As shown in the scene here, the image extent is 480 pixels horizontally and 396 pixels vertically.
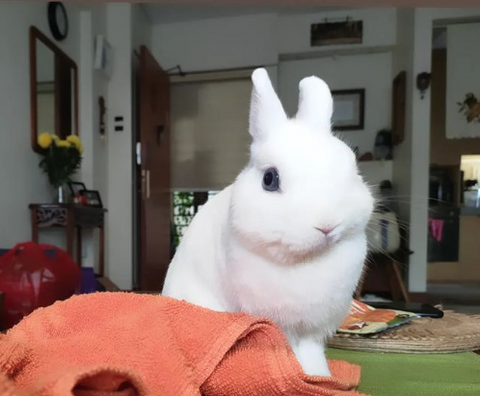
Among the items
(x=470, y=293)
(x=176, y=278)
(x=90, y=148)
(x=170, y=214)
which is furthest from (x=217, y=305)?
(x=470, y=293)

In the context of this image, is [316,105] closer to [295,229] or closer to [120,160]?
[295,229]

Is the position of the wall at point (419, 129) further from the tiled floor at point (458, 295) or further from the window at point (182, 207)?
the window at point (182, 207)

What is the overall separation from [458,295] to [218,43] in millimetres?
2836

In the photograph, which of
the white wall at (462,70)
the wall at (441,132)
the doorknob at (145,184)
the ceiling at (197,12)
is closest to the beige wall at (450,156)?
the wall at (441,132)

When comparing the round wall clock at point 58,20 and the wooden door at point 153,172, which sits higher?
the round wall clock at point 58,20

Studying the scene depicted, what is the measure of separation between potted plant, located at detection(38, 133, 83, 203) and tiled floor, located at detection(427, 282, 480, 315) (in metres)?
2.42

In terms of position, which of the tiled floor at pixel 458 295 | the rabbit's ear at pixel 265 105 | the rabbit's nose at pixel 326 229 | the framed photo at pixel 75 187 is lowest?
the tiled floor at pixel 458 295

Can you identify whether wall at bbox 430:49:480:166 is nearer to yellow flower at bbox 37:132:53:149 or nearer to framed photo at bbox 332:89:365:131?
framed photo at bbox 332:89:365:131

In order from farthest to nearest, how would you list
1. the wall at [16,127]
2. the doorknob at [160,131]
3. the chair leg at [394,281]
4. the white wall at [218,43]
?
the white wall at [218,43] < the doorknob at [160,131] < the chair leg at [394,281] < the wall at [16,127]

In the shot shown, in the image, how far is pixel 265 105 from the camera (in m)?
0.43

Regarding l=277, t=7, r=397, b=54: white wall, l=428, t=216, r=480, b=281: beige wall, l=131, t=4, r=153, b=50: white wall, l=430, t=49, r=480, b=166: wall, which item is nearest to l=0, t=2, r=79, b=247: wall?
l=131, t=4, r=153, b=50: white wall

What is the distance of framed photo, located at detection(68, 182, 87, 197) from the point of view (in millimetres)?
2492

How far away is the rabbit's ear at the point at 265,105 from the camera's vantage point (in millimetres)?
426

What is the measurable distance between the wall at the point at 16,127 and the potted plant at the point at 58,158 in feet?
0.19
